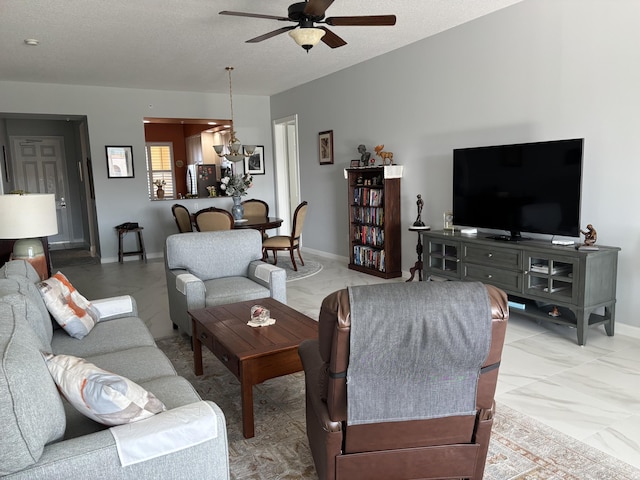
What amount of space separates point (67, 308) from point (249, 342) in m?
1.04

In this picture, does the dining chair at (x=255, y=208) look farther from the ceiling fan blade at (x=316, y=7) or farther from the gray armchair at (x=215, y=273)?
the ceiling fan blade at (x=316, y=7)

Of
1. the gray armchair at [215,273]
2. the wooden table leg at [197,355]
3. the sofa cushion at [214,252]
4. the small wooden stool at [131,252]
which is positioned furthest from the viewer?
the small wooden stool at [131,252]

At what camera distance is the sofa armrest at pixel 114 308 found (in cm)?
299

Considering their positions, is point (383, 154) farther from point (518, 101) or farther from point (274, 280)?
point (274, 280)

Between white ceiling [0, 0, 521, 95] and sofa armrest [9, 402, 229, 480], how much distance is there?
358cm

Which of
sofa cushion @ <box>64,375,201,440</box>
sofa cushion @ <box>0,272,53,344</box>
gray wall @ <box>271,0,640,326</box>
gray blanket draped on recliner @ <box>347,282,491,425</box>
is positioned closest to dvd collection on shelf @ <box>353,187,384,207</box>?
gray wall @ <box>271,0,640,326</box>

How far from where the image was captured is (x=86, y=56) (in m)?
5.54

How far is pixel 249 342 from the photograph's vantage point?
2.59 meters

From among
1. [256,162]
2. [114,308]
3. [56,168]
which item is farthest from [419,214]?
[56,168]

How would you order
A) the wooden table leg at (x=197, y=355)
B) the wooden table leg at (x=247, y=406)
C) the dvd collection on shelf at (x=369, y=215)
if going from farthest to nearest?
1. the dvd collection on shelf at (x=369, y=215)
2. the wooden table leg at (x=197, y=355)
3. the wooden table leg at (x=247, y=406)

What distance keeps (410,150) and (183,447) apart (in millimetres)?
4758

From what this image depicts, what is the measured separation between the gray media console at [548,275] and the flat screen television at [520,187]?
0.59 feet

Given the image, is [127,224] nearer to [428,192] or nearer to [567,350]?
[428,192]

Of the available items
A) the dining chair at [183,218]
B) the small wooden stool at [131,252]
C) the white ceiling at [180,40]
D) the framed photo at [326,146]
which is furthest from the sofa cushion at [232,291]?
the small wooden stool at [131,252]
